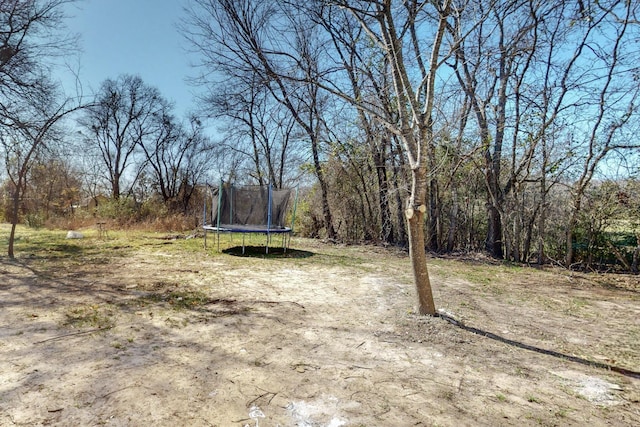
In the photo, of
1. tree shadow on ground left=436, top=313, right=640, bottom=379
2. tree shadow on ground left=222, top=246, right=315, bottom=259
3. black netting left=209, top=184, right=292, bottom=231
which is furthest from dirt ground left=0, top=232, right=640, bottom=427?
black netting left=209, top=184, right=292, bottom=231

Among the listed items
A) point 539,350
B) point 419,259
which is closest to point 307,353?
point 419,259

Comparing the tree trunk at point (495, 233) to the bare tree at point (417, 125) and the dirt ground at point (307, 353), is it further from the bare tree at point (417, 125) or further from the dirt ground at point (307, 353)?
the bare tree at point (417, 125)

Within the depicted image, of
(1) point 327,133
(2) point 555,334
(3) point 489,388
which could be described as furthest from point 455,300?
(1) point 327,133

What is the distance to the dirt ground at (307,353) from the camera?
1525 mm

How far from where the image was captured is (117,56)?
369 inches

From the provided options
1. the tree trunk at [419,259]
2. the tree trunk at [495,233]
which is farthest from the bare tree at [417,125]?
the tree trunk at [495,233]

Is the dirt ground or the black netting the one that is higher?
the black netting

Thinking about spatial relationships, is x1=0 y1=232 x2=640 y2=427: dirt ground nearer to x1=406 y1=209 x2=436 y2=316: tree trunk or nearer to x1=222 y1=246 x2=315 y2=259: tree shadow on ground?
x1=406 y1=209 x2=436 y2=316: tree trunk

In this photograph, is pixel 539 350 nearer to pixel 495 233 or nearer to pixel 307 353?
pixel 307 353

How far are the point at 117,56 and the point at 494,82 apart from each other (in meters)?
9.99

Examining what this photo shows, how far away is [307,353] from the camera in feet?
7.08

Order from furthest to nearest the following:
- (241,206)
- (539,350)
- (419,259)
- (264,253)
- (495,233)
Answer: (241,206) < (495,233) < (264,253) < (419,259) < (539,350)

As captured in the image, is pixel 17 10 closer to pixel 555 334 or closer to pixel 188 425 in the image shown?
pixel 188 425

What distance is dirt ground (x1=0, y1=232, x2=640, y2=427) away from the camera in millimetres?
1525
